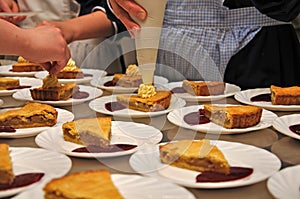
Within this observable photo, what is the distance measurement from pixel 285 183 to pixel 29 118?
2.80 feet

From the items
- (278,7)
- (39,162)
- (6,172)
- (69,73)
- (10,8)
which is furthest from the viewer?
(10,8)

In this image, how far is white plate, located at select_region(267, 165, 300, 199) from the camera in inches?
38.9

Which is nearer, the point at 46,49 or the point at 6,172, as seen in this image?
the point at 6,172

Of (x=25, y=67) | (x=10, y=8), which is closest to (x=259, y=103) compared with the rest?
(x=25, y=67)

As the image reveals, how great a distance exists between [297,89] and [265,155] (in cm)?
62

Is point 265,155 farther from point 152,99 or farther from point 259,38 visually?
point 259,38

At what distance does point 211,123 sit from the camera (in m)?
1.57

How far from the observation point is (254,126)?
1.52 metres

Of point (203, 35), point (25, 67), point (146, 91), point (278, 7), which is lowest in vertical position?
point (25, 67)

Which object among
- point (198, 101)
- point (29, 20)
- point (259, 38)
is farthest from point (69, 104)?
point (29, 20)

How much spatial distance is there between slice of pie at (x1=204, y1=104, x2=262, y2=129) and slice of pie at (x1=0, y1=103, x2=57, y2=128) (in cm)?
53

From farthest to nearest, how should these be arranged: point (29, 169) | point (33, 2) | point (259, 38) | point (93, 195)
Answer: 1. point (33, 2)
2. point (259, 38)
3. point (29, 169)
4. point (93, 195)

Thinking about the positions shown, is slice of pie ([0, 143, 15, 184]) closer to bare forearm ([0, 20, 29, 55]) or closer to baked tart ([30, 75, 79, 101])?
bare forearm ([0, 20, 29, 55])

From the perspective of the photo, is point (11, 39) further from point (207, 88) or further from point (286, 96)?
point (286, 96)
